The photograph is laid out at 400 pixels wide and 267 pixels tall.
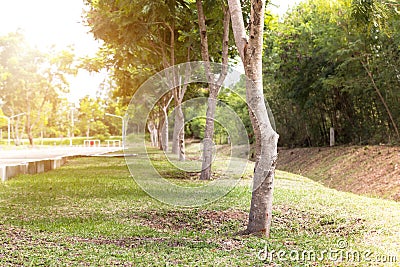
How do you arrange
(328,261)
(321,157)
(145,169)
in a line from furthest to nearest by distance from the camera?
(321,157), (145,169), (328,261)

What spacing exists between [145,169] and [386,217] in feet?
22.4

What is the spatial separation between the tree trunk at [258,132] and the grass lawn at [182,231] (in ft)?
1.12

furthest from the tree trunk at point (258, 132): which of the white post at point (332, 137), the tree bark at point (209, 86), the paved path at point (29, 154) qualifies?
the white post at point (332, 137)

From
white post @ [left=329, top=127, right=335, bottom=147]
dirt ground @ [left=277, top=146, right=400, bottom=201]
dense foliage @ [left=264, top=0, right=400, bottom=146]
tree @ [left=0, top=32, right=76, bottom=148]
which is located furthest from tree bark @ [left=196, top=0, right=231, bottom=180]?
tree @ [left=0, top=32, right=76, bottom=148]

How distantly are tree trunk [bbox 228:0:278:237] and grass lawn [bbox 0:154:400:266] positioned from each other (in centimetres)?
34

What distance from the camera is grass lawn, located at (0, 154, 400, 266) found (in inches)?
205

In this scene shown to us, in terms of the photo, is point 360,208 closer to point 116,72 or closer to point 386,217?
point 386,217

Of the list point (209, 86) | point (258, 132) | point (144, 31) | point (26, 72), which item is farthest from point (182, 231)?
point (26, 72)

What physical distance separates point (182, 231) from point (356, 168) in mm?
11760

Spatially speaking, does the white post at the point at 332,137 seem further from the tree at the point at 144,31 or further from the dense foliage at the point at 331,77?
the tree at the point at 144,31

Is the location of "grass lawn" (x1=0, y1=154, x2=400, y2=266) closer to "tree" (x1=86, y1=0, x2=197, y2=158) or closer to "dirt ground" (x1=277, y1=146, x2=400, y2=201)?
"dirt ground" (x1=277, y1=146, x2=400, y2=201)

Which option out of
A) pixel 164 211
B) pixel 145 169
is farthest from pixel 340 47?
pixel 164 211

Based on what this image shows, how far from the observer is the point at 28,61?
49938 millimetres

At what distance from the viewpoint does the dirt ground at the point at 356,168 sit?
13742 mm
